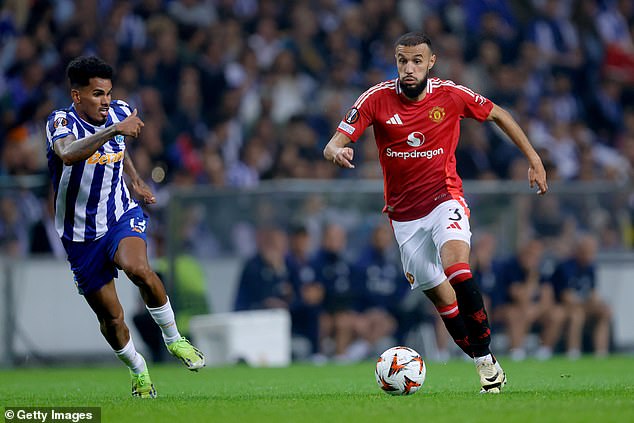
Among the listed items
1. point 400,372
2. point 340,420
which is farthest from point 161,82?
point 340,420

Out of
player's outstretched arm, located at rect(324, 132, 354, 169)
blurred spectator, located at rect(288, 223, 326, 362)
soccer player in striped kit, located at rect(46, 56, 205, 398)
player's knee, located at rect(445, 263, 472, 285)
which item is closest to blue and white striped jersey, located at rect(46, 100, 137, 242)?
soccer player in striped kit, located at rect(46, 56, 205, 398)

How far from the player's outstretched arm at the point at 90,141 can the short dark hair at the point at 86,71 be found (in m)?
0.52

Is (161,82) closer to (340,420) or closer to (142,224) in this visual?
(142,224)

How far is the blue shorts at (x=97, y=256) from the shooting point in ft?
29.9

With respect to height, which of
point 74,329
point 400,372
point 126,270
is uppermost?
point 126,270

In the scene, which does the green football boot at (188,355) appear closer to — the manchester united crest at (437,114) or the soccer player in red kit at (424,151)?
the soccer player in red kit at (424,151)

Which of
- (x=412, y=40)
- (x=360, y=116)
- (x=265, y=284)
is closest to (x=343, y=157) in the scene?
(x=360, y=116)

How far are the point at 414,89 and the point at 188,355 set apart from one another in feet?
8.96

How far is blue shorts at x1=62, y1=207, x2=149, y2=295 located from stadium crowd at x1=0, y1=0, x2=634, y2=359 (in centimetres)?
682

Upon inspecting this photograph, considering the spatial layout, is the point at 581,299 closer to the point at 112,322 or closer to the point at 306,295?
the point at 306,295

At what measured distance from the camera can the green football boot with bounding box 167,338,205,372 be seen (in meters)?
8.98

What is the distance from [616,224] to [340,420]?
36.3 ft

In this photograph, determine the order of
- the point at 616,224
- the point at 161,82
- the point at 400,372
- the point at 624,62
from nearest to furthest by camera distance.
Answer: the point at 400,372, the point at 616,224, the point at 161,82, the point at 624,62

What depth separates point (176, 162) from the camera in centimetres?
1733
